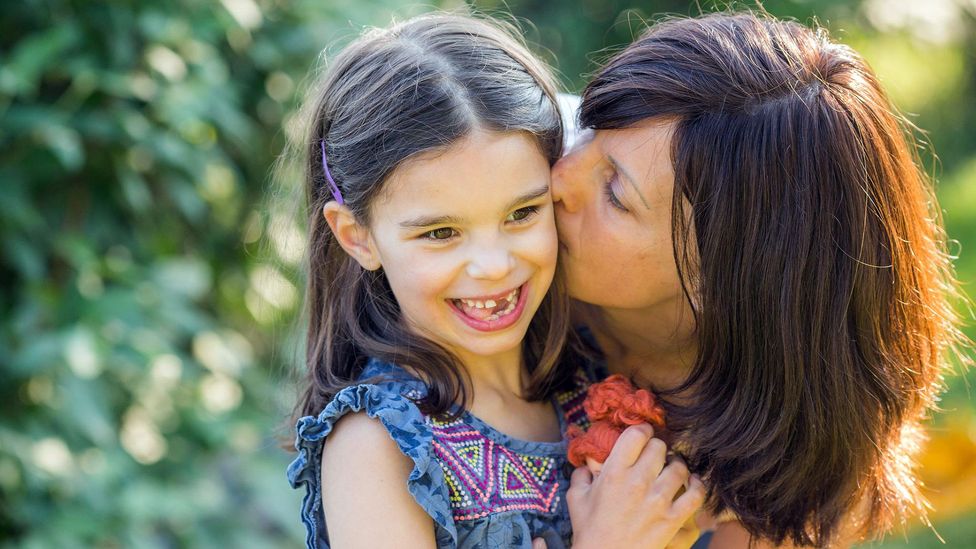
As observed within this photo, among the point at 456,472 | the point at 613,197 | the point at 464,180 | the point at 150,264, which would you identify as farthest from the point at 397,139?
the point at 150,264

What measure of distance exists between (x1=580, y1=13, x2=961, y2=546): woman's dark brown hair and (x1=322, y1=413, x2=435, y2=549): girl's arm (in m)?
0.53

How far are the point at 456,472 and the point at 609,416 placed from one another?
30cm

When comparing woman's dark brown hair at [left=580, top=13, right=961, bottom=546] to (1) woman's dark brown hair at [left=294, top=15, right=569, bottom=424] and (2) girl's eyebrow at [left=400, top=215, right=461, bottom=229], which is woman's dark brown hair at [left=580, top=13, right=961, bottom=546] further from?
(2) girl's eyebrow at [left=400, top=215, right=461, bottom=229]

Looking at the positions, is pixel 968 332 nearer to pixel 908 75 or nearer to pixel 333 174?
Result: pixel 908 75

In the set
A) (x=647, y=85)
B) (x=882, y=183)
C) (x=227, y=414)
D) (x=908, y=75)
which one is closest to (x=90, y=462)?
(x=227, y=414)

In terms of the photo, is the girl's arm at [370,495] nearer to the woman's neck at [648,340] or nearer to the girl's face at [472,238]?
the girl's face at [472,238]

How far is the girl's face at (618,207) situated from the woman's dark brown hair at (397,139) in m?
0.08

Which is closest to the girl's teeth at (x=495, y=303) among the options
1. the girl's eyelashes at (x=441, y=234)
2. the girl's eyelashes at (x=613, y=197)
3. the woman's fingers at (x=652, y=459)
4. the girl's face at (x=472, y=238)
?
the girl's face at (x=472, y=238)

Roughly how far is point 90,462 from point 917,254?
2.19m

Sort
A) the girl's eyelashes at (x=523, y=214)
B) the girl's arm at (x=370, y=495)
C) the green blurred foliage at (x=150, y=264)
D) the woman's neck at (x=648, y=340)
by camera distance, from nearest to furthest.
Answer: the girl's arm at (x=370, y=495) < the girl's eyelashes at (x=523, y=214) < the woman's neck at (x=648, y=340) < the green blurred foliage at (x=150, y=264)

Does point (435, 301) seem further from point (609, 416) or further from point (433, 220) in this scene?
point (609, 416)

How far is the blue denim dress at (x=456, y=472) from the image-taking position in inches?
68.9

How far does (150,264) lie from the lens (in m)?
3.19

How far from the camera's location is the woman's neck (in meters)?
2.07
